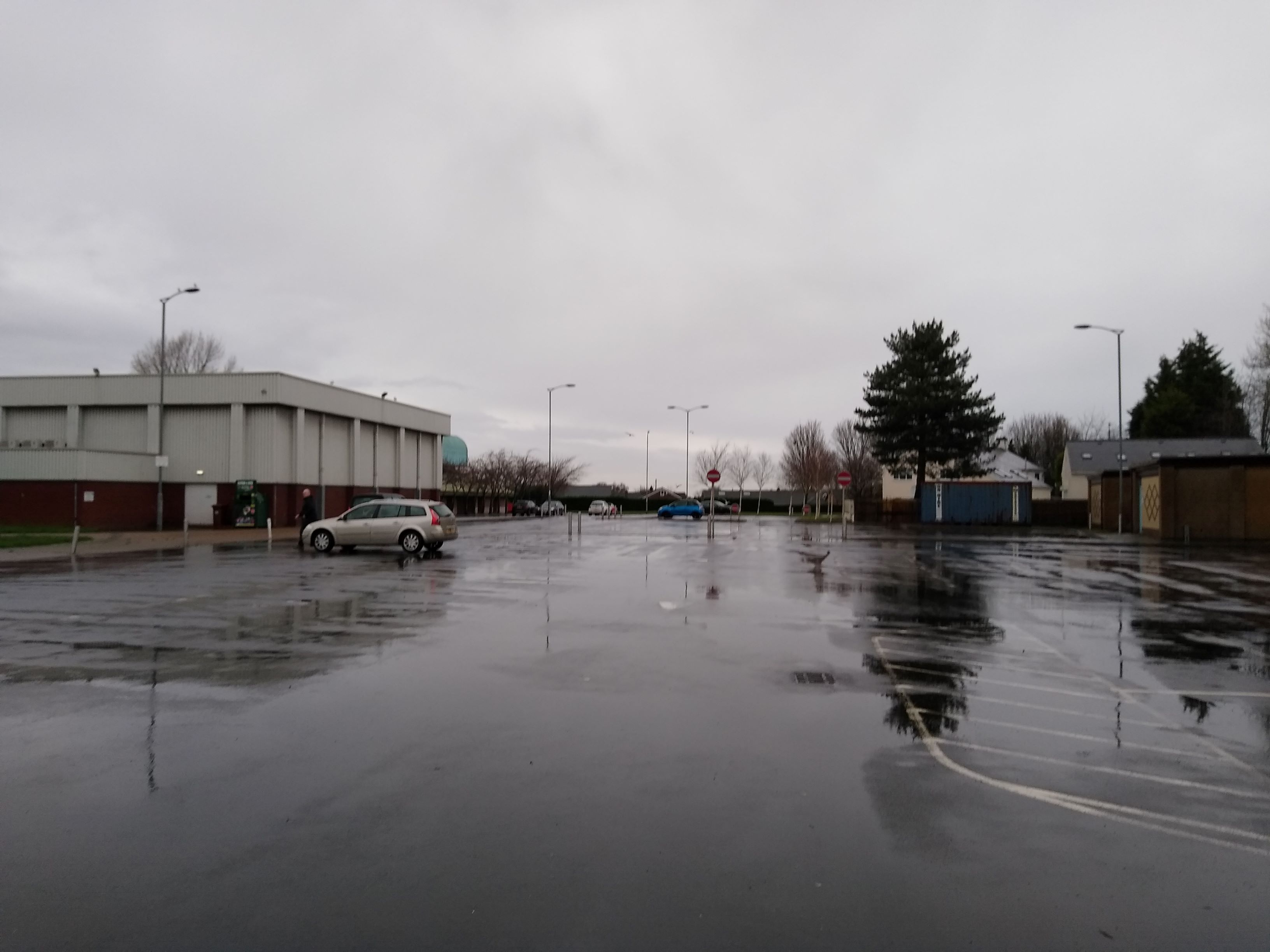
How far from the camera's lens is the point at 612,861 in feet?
14.9

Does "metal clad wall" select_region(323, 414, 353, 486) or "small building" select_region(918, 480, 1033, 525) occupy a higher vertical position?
"metal clad wall" select_region(323, 414, 353, 486)

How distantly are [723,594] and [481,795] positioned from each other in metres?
10.9

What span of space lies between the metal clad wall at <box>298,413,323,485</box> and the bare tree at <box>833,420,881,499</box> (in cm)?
4952

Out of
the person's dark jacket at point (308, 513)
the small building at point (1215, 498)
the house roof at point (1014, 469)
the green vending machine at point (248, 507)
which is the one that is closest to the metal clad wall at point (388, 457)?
the green vending machine at point (248, 507)

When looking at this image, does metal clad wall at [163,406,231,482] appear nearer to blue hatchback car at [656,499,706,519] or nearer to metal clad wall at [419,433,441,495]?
metal clad wall at [419,433,441,495]

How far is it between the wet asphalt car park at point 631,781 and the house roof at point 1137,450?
53561 mm

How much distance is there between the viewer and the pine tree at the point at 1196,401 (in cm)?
7425

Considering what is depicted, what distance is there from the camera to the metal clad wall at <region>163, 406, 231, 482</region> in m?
46.7

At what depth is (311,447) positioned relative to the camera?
49875 millimetres

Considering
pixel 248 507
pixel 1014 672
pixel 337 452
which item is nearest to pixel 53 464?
pixel 248 507

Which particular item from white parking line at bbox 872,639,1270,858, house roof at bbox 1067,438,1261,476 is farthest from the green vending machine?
house roof at bbox 1067,438,1261,476

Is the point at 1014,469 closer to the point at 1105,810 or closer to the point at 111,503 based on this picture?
Answer: the point at 111,503

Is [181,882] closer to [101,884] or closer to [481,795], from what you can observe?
[101,884]

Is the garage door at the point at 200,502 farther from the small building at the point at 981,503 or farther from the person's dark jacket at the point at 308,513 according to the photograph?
the small building at the point at 981,503
